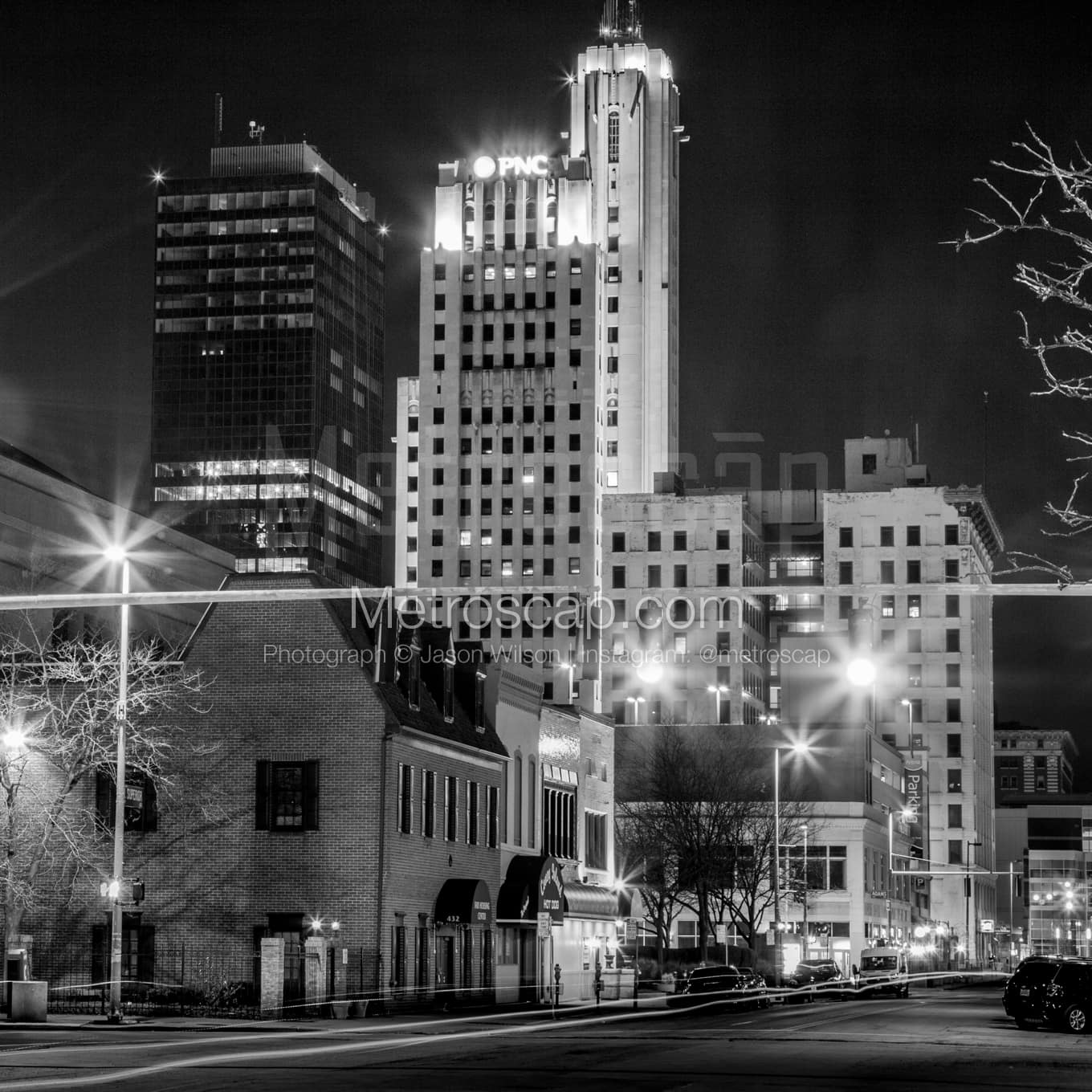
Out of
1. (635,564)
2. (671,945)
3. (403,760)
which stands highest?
(635,564)

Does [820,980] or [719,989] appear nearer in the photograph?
[719,989]

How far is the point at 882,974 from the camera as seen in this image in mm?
82938

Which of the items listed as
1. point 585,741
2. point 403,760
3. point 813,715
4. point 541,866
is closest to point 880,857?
point 813,715

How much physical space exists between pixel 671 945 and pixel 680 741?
50.0 feet

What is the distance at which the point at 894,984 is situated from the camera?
7769 cm

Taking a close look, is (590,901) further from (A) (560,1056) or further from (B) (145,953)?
(A) (560,1056)

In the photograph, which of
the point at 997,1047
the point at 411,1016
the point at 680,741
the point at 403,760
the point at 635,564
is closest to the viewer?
the point at 997,1047

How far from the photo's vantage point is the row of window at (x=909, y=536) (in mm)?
173375

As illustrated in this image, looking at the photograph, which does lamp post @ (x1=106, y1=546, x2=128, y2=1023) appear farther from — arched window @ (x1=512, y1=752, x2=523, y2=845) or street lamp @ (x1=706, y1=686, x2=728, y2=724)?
street lamp @ (x1=706, y1=686, x2=728, y2=724)

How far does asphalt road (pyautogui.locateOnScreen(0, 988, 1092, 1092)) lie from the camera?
26828mm

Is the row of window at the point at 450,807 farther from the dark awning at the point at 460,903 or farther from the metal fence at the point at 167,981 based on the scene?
the metal fence at the point at 167,981

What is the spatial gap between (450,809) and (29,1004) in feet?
54.3

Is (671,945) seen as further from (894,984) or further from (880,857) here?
(894,984)

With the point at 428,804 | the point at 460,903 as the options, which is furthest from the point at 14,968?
the point at 460,903
